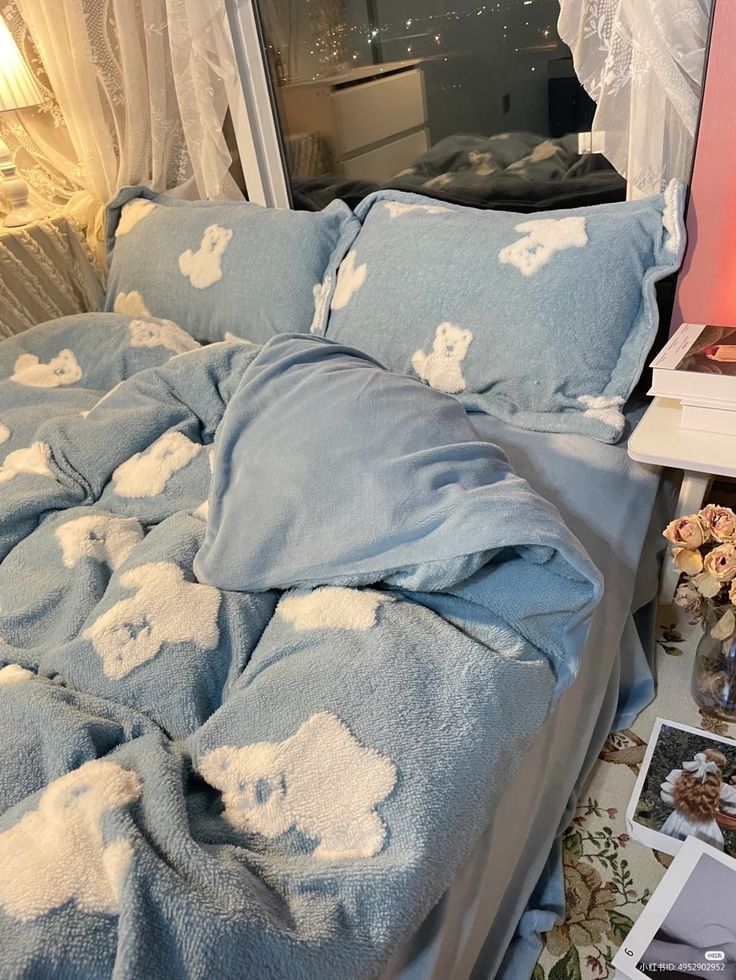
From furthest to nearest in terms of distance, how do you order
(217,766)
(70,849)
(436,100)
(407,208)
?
(436,100) < (407,208) < (217,766) < (70,849)

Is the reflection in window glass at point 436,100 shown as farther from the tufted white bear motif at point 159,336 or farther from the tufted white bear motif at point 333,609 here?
the tufted white bear motif at point 333,609

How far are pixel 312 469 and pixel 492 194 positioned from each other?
40.0 inches

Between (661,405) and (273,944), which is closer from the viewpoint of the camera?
(273,944)

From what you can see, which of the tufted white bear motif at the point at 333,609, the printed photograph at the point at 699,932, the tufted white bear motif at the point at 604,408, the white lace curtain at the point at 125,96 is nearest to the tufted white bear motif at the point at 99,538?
the tufted white bear motif at the point at 333,609

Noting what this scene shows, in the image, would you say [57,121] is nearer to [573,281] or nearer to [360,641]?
[573,281]

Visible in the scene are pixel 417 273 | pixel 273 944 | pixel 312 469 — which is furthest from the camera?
pixel 417 273

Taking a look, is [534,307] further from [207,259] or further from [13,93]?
[13,93]

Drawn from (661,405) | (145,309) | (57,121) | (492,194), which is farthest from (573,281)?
(57,121)

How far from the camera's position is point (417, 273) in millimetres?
1364

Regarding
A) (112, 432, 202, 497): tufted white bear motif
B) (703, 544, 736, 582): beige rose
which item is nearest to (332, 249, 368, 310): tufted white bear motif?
(112, 432, 202, 497): tufted white bear motif

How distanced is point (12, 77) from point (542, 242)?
1.46 m

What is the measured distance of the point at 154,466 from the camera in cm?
120

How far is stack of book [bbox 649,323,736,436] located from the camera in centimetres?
110

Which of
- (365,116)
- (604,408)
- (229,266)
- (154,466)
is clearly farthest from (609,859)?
(365,116)
